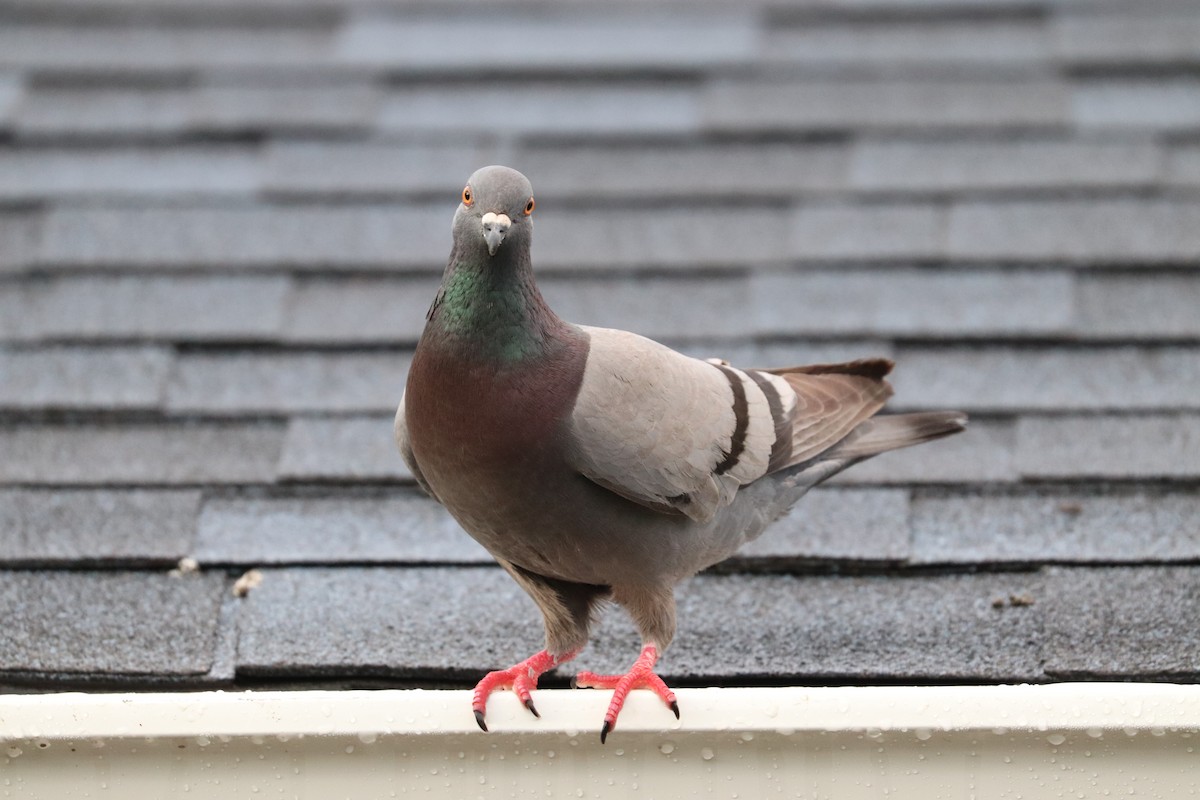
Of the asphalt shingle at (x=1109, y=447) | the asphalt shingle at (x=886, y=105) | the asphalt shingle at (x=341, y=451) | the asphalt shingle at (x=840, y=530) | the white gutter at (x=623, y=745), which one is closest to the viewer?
the white gutter at (x=623, y=745)

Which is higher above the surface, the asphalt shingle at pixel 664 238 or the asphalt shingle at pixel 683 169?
the asphalt shingle at pixel 683 169

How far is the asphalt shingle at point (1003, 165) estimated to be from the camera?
11.7ft

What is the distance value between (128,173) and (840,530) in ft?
6.86

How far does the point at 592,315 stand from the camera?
11.1 ft

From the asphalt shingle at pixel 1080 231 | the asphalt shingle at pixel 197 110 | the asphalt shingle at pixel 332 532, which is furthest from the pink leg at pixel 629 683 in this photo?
the asphalt shingle at pixel 197 110

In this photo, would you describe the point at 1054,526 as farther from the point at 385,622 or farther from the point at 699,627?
the point at 385,622

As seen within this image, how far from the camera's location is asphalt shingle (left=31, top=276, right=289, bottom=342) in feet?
10.9

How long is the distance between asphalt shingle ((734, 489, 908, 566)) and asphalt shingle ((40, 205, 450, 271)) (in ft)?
3.64

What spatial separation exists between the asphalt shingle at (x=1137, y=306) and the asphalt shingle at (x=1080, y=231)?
50 millimetres

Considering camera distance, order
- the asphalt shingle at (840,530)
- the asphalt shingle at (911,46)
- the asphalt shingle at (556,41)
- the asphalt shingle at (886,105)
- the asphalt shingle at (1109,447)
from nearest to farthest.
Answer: the asphalt shingle at (840,530), the asphalt shingle at (1109,447), the asphalt shingle at (886,105), the asphalt shingle at (911,46), the asphalt shingle at (556,41)

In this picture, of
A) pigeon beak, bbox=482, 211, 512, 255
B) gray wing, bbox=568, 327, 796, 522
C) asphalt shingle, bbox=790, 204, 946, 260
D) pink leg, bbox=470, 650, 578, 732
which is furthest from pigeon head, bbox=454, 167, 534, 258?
asphalt shingle, bbox=790, 204, 946, 260

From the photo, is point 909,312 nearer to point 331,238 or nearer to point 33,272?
point 331,238

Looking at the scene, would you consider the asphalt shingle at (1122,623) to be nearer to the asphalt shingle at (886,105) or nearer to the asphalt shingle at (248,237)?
the asphalt shingle at (886,105)

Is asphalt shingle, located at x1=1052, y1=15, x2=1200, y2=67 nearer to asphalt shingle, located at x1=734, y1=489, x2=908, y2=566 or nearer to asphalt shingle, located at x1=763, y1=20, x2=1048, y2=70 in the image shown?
asphalt shingle, located at x1=763, y1=20, x2=1048, y2=70
